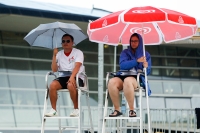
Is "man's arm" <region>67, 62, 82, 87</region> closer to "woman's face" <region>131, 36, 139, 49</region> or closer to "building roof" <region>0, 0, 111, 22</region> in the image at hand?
"woman's face" <region>131, 36, 139, 49</region>

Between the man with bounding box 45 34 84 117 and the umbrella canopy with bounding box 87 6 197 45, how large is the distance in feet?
1.32

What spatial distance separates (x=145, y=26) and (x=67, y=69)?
5.23ft

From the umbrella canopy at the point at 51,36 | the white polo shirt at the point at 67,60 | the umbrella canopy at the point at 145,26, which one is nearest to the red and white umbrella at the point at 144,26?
the umbrella canopy at the point at 145,26

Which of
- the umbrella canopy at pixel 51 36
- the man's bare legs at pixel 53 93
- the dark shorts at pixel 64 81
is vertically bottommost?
the man's bare legs at pixel 53 93

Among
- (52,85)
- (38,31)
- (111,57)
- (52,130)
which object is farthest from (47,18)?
(52,85)

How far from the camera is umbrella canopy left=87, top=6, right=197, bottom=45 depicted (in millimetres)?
5809

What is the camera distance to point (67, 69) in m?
6.50

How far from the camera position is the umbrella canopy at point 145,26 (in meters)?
5.81

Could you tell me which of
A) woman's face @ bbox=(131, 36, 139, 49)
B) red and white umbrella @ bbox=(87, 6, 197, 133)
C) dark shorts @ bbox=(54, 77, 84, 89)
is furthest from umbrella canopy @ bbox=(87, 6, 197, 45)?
dark shorts @ bbox=(54, 77, 84, 89)

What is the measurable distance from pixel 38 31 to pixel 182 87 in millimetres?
13957

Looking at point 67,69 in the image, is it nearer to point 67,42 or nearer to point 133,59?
point 67,42

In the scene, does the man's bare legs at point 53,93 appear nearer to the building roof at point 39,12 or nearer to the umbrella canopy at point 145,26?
the umbrella canopy at point 145,26

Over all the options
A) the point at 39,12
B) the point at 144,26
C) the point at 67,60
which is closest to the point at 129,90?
the point at 67,60

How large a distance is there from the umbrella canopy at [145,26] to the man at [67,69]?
40 cm
